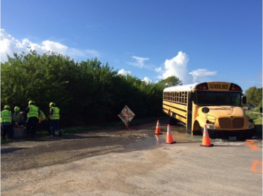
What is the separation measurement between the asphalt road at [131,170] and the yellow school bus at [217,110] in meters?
0.87

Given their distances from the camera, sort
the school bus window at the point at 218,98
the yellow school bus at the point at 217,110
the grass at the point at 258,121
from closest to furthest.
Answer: the yellow school bus at the point at 217,110 → the school bus window at the point at 218,98 → the grass at the point at 258,121

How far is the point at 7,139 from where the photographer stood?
36.4 feet

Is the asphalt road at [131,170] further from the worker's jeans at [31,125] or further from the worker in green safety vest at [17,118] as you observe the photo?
the worker in green safety vest at [17,118]

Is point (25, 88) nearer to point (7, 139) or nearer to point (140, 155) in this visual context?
point (7, 139)

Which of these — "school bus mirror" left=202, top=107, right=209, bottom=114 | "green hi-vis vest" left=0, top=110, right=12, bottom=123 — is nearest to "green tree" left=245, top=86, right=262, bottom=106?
"school bus mirror" left=202, top=107, right=209, bottom=114

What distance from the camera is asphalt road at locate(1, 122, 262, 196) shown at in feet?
15.8

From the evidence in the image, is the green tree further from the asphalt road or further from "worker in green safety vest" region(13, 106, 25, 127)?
"worker in green safety vest" region(13, 106, 25, 127)

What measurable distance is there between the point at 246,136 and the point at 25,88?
1114 cm

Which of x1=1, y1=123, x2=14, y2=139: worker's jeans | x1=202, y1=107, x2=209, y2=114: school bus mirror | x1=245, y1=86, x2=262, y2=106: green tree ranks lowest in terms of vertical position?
x1=1, y1=123, x2=14, y2=139: worker's jeans

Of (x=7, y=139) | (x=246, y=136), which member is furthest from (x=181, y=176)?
(x=7, y=139)

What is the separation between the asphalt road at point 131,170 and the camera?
4824 mm

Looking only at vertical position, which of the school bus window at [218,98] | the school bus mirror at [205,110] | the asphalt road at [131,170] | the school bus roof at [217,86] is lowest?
the asphalt road at [131,170]

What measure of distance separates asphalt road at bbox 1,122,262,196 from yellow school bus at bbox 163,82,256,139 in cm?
87

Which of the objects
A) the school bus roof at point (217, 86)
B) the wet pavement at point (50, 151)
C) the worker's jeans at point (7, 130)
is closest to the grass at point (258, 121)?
the school bus roof at point (217, 86)
